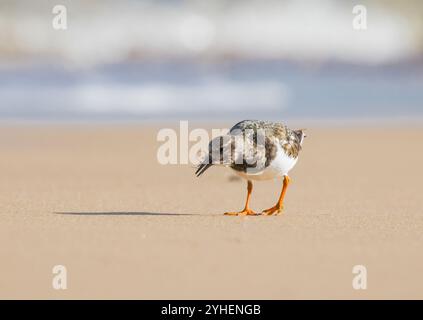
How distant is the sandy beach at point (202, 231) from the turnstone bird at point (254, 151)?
504mm

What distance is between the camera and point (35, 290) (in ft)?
18.2

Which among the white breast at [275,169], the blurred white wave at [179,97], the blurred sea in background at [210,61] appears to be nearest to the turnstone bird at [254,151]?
the white breast at [275,169]

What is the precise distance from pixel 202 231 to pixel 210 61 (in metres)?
23.5

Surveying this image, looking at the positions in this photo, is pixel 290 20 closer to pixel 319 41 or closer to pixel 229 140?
pixel 319 41

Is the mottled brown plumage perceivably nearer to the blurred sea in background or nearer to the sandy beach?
the sandy beach

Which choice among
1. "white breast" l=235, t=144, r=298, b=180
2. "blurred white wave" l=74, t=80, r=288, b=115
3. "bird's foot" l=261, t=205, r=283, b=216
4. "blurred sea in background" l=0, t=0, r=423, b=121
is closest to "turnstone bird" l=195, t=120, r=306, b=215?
"white breast" l=235, t=144, r=298, b=180

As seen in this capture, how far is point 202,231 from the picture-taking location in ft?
23.8

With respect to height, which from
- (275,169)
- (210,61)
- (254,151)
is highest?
(210,61)

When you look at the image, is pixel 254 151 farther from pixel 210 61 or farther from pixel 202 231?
pixel 210 61

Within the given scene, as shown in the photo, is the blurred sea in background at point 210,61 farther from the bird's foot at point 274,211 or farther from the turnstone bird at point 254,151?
the turnstone bird at point 254,151

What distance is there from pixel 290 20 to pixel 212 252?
104ft

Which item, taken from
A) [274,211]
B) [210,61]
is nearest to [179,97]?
[210,61]

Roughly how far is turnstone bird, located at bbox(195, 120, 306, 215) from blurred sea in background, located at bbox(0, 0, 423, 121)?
10915 millimetres

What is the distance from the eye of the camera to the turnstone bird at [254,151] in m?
7.36
